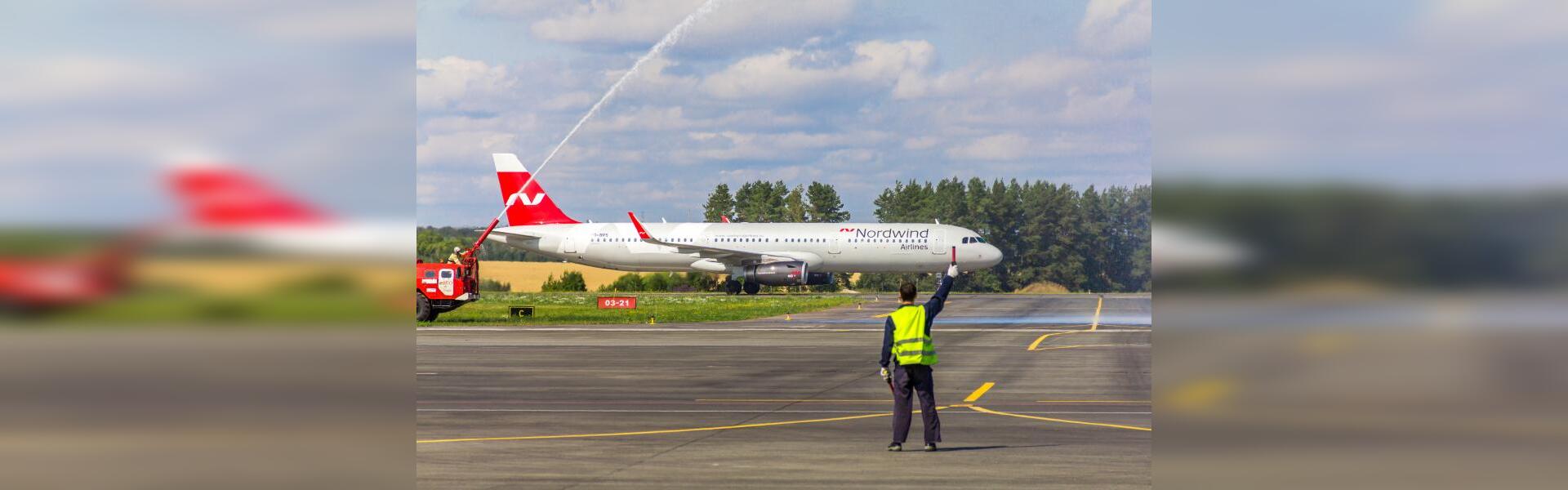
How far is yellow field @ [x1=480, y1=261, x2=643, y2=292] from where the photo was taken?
110500 mm

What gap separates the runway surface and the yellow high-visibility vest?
1.14 metres

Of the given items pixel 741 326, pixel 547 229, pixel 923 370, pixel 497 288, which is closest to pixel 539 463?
pixel 923 370

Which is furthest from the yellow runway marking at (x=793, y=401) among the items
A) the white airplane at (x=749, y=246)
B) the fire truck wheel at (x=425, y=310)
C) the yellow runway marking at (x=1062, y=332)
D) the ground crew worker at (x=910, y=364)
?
the white airplane at (x=749, y=246)

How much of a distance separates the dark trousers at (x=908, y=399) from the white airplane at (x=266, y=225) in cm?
1372

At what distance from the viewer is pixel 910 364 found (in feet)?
56.3

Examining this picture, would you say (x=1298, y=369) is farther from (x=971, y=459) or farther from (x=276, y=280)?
(x=971, y=459)

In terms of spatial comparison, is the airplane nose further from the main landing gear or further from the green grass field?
the main landing gear

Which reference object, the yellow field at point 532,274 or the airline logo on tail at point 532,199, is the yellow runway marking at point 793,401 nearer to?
the airline logo on tail at point 532,199

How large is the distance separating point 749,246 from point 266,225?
81.9 m

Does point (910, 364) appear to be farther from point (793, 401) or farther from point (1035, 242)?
point (1035, 242)

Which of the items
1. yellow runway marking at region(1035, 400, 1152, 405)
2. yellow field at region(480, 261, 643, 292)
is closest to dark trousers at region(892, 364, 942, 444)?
yellow runway marking at region(1035, 400, 1152, 405)

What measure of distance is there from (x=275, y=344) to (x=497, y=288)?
374 feet

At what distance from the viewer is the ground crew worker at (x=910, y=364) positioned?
17.1 meters

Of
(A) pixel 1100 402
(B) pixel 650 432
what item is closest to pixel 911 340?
(B) pixel 650 432
